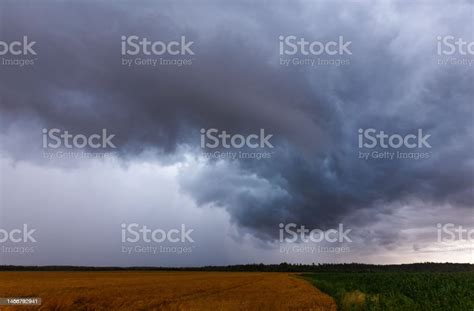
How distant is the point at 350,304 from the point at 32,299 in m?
18.7

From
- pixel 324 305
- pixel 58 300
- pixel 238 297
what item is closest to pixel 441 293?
pixel 324 305

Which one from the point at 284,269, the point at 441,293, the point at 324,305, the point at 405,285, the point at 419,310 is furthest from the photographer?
the point at 284,269

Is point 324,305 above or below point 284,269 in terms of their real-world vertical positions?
above

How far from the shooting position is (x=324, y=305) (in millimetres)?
25812

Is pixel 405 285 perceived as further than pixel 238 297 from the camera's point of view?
Yes

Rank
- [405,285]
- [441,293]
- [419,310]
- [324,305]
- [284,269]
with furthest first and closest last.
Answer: [284,269], [405,285], [441,293], [324,305], [419,310]

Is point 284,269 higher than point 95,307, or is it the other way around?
point 95,307

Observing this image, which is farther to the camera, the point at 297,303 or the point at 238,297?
the point at 238,297

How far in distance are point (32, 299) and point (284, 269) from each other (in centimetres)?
13106

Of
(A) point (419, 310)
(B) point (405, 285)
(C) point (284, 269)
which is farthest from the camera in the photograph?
(C) point (284, 269)

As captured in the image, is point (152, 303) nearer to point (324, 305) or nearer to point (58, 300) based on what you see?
point (58, 300)

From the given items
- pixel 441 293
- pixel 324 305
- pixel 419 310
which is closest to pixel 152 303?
pixel 324 305

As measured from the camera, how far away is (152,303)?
25156 mm

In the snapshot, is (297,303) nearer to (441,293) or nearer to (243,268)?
(441,293)
